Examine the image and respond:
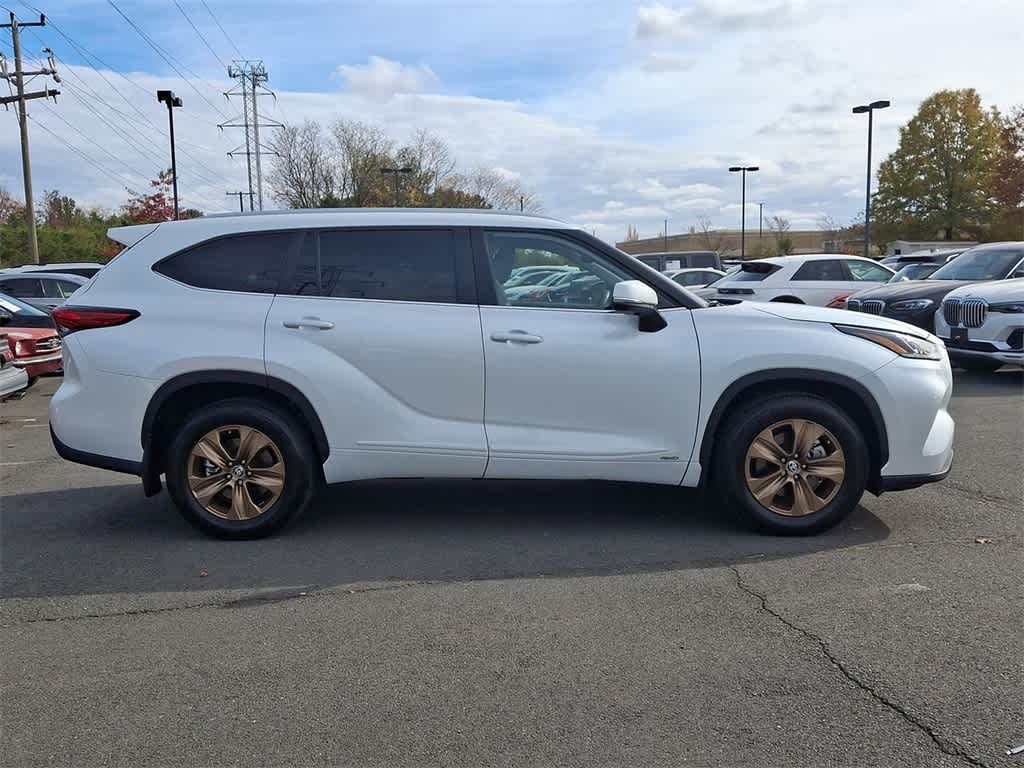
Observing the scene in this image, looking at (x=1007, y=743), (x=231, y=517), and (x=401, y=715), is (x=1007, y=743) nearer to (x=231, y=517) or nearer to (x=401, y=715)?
(x=401, y=715)

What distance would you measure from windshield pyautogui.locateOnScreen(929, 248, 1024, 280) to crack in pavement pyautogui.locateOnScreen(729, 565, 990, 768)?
36.7 ft

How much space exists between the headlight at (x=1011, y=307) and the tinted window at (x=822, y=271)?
18.0 ft

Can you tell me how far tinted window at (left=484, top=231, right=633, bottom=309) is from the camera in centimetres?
534

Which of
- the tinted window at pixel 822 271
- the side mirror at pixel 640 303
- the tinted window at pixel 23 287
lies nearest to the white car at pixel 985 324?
the tinted window at pixel 822 271

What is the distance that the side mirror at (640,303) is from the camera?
199 inches

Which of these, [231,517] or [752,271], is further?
[752,271]

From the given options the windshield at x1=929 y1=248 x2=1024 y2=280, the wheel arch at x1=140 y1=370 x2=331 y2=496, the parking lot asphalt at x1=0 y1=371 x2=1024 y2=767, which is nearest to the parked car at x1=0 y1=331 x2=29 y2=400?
the parking lot asphalt at x1=0 y1=371 x2=1024 y2=767

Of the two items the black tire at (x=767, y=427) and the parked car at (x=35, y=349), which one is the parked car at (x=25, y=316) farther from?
the black tire at (x=767, y=427)

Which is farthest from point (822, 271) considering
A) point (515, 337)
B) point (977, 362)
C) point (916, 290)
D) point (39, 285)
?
point (39, 285)

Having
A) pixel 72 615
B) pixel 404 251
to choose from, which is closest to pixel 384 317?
pixel 404 251

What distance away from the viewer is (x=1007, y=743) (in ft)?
10.0

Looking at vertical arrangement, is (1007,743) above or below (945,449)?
below

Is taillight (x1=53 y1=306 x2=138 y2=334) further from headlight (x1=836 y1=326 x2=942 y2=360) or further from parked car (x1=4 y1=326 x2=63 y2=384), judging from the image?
parked car (x1=4 y1=326 x2=63 y2=384)

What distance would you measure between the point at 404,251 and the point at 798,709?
324 centimetres
